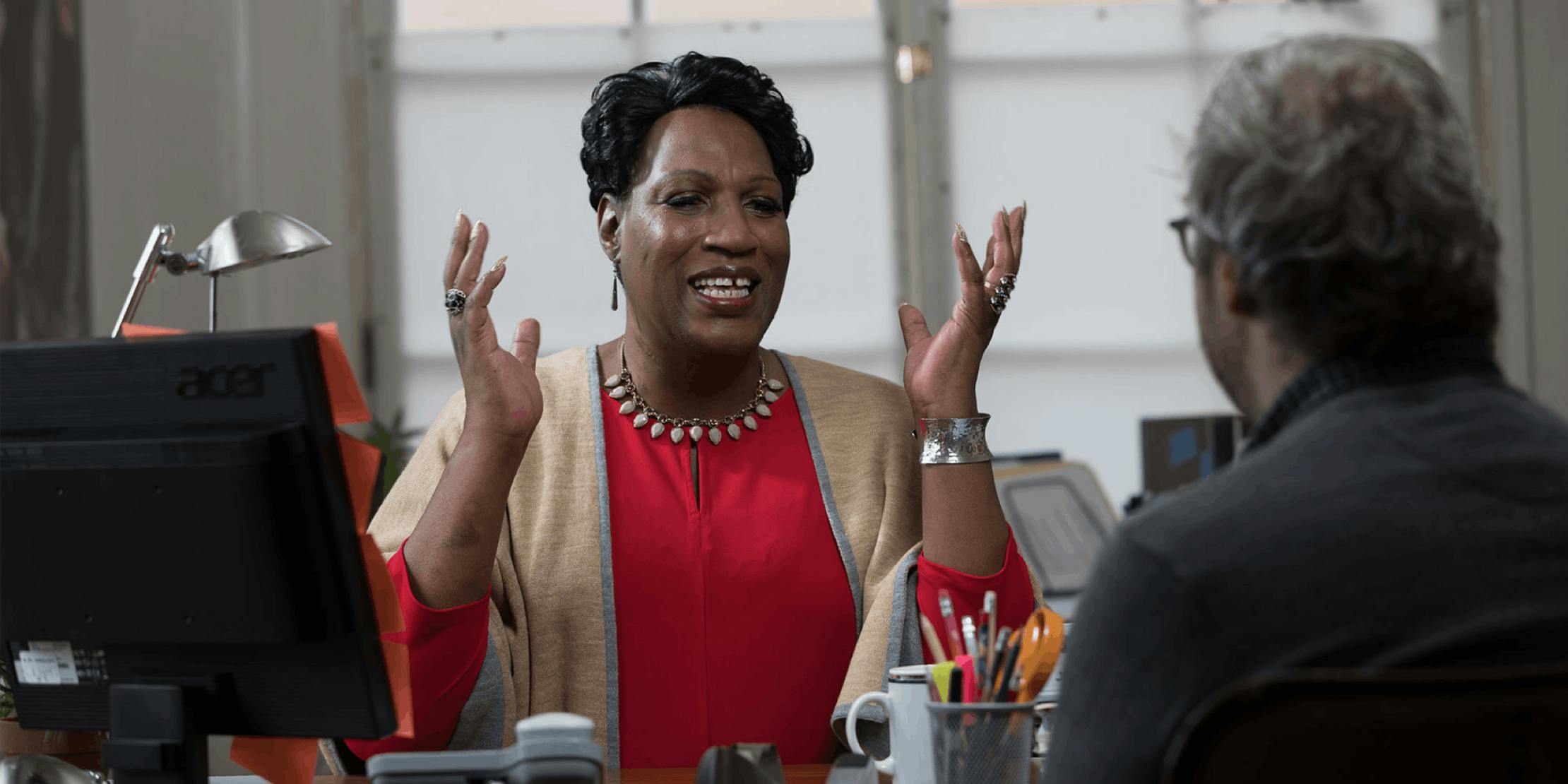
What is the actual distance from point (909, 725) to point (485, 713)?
0.65m

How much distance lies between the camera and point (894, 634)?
1.69m

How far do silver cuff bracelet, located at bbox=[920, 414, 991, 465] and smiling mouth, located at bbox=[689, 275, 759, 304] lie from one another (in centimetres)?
30

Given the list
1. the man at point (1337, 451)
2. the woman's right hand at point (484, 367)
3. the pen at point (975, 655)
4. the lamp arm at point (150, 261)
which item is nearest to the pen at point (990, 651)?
the pen at point (975, 655)

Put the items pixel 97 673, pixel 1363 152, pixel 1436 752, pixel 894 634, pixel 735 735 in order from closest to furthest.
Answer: pixel 1436 752 → pixel 1363 152 → pixel 97 673 → pixel 894 634 → pixel 735 735

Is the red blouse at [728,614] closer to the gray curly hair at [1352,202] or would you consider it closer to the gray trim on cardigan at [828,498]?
the gray trim on cardigan at [828,498]

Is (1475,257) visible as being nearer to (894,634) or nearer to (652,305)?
(894,634)

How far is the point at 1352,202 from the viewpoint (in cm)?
85

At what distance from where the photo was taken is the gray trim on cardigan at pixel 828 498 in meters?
1.84

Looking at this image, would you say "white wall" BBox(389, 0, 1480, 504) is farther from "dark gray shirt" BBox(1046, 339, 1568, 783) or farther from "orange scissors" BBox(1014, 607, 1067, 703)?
"dark gray shirt" BBox(1046, 339, 1568, 783)

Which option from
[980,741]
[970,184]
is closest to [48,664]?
[980,741]

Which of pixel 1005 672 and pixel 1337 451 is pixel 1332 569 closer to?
pixel 1337 451

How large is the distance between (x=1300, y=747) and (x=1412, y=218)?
0.33 metres

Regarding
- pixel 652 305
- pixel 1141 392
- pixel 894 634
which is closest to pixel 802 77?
pixel 1141 392

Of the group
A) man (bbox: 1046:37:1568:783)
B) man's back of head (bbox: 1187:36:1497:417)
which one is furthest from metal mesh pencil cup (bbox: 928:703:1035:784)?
man's back of head (bbox: 1187:36:1497:417)
